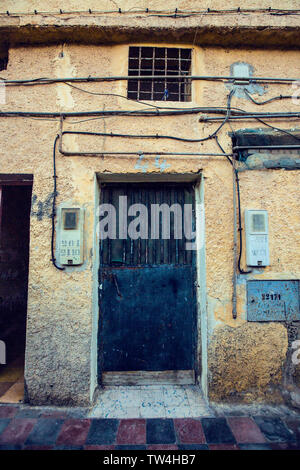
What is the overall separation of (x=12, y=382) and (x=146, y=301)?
2.10 metres

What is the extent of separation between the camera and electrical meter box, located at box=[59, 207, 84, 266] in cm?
284

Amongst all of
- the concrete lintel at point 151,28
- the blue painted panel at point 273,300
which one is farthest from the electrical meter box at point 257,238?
the concrete lintel at point 151,28

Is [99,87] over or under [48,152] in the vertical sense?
over

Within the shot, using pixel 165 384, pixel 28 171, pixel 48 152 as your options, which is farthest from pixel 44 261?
pixel 165 384

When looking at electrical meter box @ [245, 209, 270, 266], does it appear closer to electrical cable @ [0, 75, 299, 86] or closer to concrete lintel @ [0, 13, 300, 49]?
electrical cable @ [0, 75, 299, 86]

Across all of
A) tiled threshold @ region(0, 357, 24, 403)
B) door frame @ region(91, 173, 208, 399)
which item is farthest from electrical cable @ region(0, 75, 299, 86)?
tiled threshold @ region(0, 357, 24, 403)

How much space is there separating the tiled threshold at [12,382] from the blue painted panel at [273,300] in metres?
2.96

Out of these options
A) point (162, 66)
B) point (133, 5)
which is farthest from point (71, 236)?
point (133, 5)

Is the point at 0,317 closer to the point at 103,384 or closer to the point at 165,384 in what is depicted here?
the point at 103,384

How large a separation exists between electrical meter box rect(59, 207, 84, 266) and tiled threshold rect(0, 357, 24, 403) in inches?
67.7

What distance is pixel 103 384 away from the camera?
10.1ft

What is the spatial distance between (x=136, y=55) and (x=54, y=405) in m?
4.55

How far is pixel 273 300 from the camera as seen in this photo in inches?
113

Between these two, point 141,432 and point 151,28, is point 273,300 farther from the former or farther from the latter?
point 151,28
